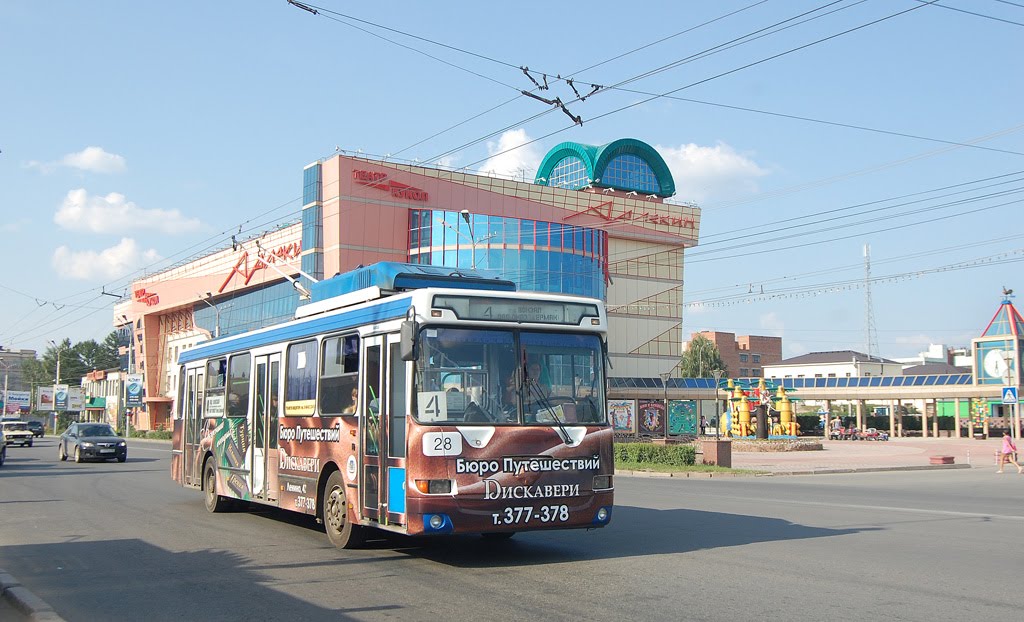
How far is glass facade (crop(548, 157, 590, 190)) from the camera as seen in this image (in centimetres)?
9056

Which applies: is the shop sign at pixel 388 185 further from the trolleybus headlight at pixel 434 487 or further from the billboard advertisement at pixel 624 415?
the trolleybus headlight at pixel 434 487

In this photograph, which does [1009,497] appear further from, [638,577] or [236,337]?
[236,337]

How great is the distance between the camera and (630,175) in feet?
301

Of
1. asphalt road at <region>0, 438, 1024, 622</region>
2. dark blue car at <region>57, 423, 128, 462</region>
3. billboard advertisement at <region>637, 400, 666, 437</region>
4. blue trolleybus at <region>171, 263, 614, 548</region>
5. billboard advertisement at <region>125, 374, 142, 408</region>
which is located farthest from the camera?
billboard advertisement at <region>125, 374, 142, 408</region>

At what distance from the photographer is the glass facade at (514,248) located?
69250 mm

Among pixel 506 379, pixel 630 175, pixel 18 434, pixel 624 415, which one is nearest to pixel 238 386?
pixel 506 379

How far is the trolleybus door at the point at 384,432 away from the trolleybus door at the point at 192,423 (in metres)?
7.36

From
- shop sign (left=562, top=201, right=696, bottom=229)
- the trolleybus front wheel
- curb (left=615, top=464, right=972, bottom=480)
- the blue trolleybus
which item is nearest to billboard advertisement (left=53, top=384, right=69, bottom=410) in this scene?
shop sign (left=562, top=201, right=696, bottom=229)

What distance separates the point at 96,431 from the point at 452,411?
102 ft

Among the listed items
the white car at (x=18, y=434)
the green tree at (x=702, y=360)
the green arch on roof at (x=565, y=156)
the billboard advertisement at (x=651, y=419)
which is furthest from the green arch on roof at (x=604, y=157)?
the white car at (x=18, y=434)

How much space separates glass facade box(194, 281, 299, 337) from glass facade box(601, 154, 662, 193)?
32606mm

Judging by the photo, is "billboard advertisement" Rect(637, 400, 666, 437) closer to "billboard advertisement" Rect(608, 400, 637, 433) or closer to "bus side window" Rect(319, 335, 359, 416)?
"billboard advertisement" Rect(608, 400, 637, 433)

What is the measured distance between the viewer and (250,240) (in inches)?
3280

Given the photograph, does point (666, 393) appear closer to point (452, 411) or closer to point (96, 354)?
point (452, 411)
